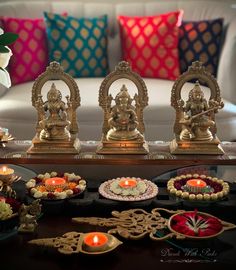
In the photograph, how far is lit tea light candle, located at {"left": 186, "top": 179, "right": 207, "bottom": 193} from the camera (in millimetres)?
1683

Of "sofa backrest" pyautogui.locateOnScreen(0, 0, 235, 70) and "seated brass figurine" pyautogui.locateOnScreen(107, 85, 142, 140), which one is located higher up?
"sofa backrest" pyautogui.locateOnScreen(0, 0, 235, 70)

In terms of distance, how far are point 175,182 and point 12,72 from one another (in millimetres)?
1672

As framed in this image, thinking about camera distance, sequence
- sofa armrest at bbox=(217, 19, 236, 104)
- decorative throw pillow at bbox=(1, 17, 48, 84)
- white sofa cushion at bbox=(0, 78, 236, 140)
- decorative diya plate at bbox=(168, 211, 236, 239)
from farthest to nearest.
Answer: decorative throw pillow at bbox=(1, 17, 48, 84) < sofa armrest at bbox=(217, 19, 236, 104) < white sofa cushion at bbox=(0, 78, 236, 140) < decorative diya plate at bbox=(168, 211, 236, 239)

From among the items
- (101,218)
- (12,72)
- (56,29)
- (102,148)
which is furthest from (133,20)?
(101,218)

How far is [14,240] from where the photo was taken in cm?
144

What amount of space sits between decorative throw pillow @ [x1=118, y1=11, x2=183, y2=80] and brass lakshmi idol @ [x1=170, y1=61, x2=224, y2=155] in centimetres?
124

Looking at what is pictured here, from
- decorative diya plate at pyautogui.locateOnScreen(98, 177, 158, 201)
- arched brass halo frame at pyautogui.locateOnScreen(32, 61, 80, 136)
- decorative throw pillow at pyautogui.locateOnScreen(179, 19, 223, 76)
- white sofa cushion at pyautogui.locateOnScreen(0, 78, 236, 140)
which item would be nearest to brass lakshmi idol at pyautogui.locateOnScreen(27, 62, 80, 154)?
arched brass halo frame at pyautogui.locateOnScreen(32, 61, 80, 136)

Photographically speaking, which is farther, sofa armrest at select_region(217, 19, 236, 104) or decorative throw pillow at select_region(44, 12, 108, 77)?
decorative throw pillow at select_region(44, 12, 108, 77)

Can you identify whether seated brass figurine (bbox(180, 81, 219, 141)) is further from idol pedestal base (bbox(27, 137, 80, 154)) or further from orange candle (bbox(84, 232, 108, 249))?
orange candle (bbox(84, 232, 108, 249))

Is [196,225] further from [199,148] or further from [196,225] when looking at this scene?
[199,148]

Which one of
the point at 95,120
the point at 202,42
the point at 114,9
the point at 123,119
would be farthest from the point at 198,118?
the point at 114,9

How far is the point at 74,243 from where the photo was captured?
1395 millimetres

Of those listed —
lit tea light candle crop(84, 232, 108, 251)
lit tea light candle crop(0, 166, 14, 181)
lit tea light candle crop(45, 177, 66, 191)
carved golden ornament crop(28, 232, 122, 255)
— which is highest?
lit tea light candle crop(0, 166, 14, 181)

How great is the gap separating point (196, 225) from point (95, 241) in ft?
0.98
